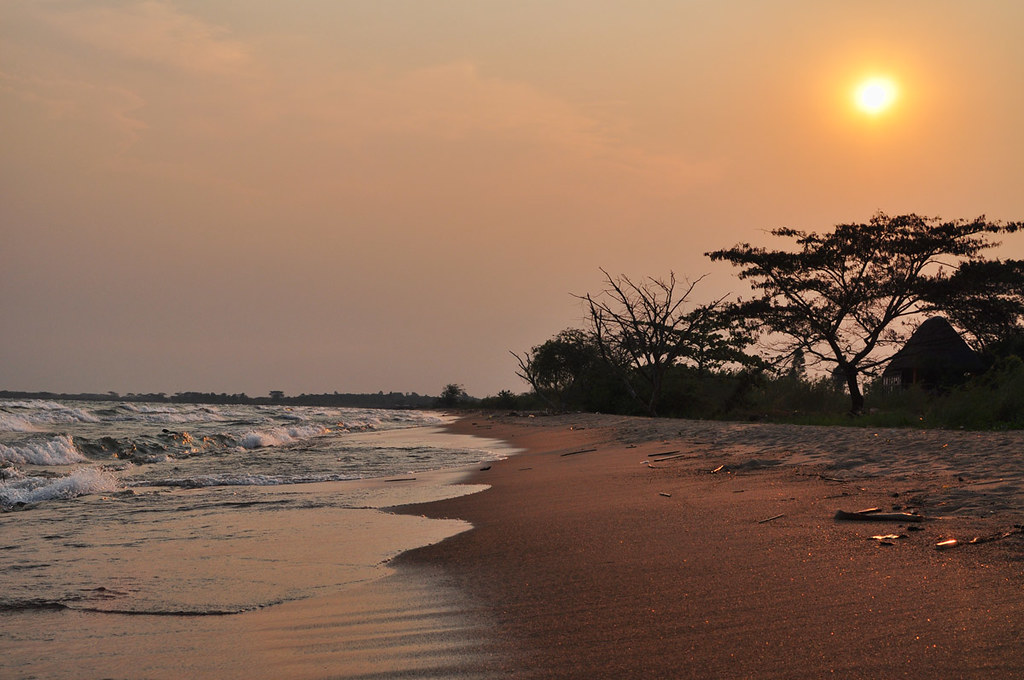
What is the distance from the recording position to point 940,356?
31656 millimetres

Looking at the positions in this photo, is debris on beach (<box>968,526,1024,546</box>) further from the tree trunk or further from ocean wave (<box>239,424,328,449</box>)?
the tree trunk

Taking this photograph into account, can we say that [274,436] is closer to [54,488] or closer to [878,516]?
[54,488]

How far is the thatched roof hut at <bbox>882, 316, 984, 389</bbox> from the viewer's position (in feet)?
103

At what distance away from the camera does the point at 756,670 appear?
3205mm

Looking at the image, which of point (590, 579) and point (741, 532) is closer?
point (590, 579)

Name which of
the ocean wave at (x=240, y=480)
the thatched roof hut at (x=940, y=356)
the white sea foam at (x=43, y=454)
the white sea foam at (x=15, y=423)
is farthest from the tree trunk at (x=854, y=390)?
the white sea foam at (x=15, y=423)

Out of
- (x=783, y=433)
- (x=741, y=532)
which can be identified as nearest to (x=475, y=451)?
(x=783, y=433)

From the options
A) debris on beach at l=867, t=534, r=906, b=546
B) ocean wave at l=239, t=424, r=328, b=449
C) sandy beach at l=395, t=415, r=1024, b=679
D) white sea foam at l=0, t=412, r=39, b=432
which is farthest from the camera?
white sea foam at l=0, t=412, r=39, b=432

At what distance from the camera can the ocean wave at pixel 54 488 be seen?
32.5ft

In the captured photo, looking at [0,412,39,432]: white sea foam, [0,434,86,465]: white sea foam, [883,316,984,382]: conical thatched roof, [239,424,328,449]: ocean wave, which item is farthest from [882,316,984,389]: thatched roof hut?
[0,412,39,432]: white sea foam

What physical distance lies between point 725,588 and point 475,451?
15.3 m

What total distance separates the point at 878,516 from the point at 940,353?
29.4 meters

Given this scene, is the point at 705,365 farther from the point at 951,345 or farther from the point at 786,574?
the point at 786,574

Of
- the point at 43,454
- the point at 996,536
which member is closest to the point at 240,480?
the point at 43,454
